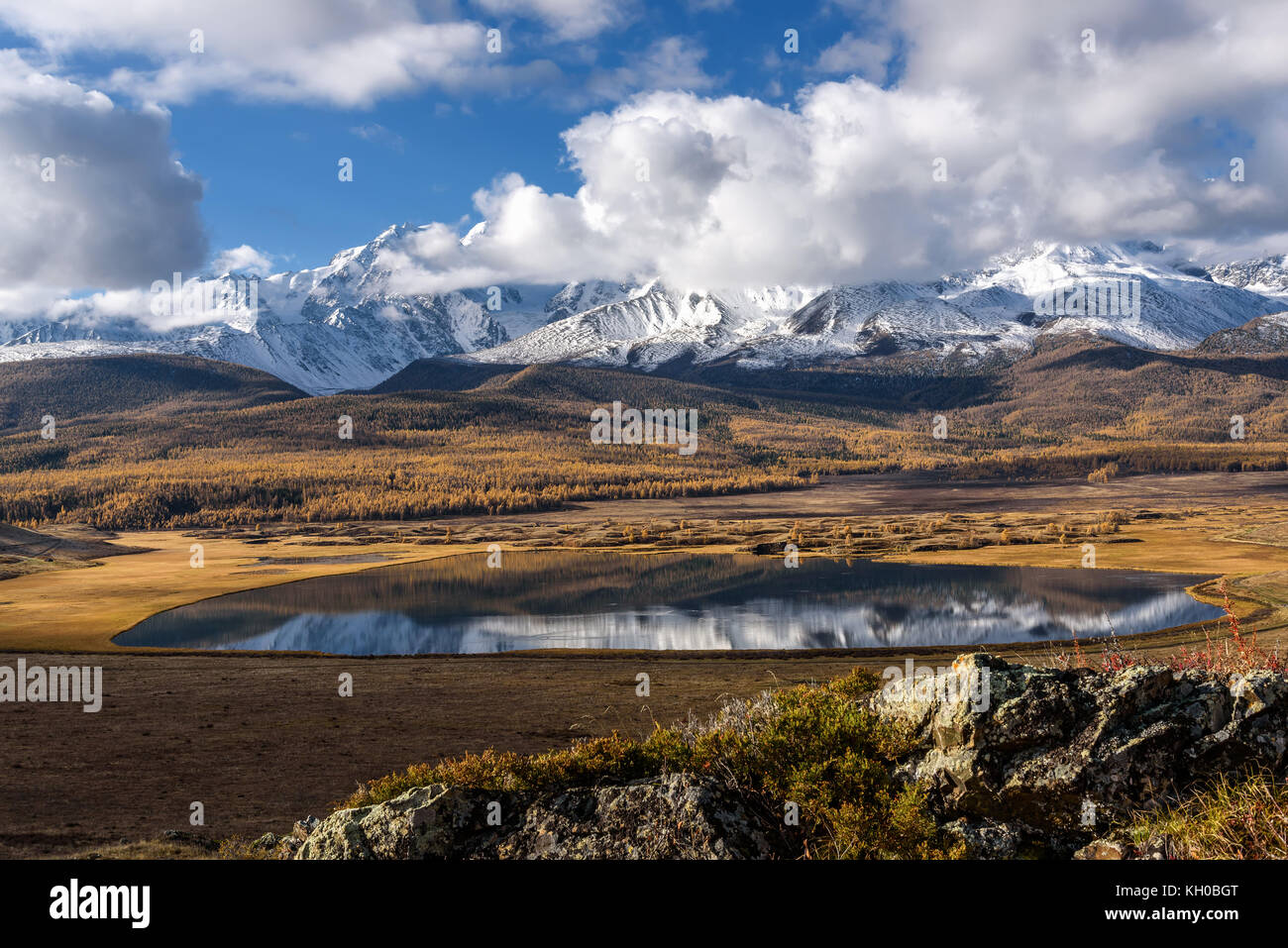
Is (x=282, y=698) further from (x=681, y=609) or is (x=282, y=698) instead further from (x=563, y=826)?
(x=681, y=609)

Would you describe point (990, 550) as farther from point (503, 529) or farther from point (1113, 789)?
point (1113, 789)

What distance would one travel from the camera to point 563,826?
7.39 metres

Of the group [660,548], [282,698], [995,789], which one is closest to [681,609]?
[282,698]

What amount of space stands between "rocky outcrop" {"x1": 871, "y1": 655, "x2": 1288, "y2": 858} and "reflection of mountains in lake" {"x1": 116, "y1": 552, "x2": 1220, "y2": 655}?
36234 mm

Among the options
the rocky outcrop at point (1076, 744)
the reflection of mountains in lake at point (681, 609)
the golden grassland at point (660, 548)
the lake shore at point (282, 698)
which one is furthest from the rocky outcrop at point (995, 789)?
the reflection of mountains in lake at point (681, 609)

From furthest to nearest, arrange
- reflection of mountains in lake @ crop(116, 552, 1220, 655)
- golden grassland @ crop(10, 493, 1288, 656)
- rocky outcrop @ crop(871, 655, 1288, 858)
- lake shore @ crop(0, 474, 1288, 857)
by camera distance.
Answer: golden grassland @ crop(10, 493, 1288, 656) < reflection of mountains in lake @ crop(116, 552, 1220, 655) < lake shore @ crop(0, 474, 1288, 857) < rocky outcrop @ crop(871, 655, 1288, 858)

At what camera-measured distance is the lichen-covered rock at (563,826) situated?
279 inches

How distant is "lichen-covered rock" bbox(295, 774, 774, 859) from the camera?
279 inches

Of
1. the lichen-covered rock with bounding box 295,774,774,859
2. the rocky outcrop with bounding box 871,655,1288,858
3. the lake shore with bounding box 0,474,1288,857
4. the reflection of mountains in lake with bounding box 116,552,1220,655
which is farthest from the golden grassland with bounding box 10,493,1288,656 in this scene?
the lichen-covered rock with bounding box 295,774,774,859

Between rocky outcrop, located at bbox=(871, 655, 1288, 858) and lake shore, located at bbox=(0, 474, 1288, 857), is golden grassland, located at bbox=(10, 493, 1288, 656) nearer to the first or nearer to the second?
lake shore, located at bbox=(0, 474, 1288, 857)

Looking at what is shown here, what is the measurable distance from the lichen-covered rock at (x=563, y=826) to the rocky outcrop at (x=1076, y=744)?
1.86m

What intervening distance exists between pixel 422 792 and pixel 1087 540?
88.3 metres

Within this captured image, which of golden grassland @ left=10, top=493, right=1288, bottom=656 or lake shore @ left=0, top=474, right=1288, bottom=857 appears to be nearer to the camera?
lake shore @ left=0, top=474, right=1288, bottom=857
